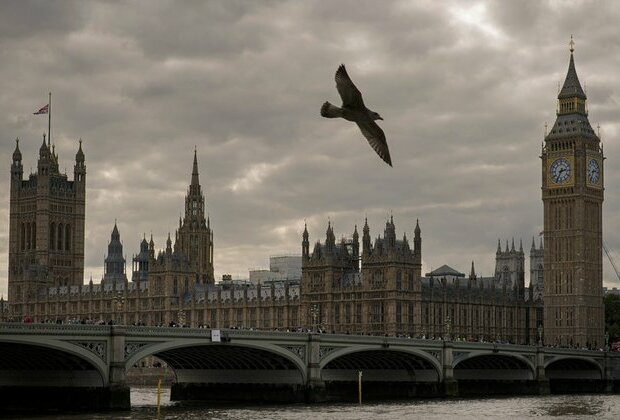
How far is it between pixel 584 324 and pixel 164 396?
6717cm

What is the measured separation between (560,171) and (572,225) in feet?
22.8

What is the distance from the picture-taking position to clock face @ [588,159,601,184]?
169 metres

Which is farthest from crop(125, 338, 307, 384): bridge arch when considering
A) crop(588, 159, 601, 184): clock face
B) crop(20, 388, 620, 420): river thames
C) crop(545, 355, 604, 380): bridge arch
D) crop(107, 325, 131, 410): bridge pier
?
crop(588, 159, 601, 184): clock face

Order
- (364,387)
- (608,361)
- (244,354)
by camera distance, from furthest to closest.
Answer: (608,361)
(364,387)
(244,354)

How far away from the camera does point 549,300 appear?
16862cm

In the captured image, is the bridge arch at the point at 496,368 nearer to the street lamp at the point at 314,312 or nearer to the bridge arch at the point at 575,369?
the bridge arch at the point at 575,369

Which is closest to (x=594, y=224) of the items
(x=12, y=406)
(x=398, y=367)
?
(x=398, y=367)

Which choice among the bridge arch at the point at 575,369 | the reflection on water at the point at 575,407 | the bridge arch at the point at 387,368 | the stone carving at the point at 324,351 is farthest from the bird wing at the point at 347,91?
the bridge arch at the point at 575,369

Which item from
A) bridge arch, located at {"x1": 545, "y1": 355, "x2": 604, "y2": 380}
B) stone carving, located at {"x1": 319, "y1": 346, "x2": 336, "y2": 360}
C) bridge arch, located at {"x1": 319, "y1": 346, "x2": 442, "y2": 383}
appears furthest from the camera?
bridge arch, located at {"x1": 545, "y1": 355, "x2": 604, "y2": 380}

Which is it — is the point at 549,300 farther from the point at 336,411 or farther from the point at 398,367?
the point at 336,411

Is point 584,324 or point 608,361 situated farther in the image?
point 584,324

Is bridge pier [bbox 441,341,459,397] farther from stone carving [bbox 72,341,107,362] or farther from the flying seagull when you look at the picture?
the flying seagull

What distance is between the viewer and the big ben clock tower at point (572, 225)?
543 ft

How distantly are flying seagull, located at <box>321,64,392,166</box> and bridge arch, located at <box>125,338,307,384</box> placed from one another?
60.6 metres
